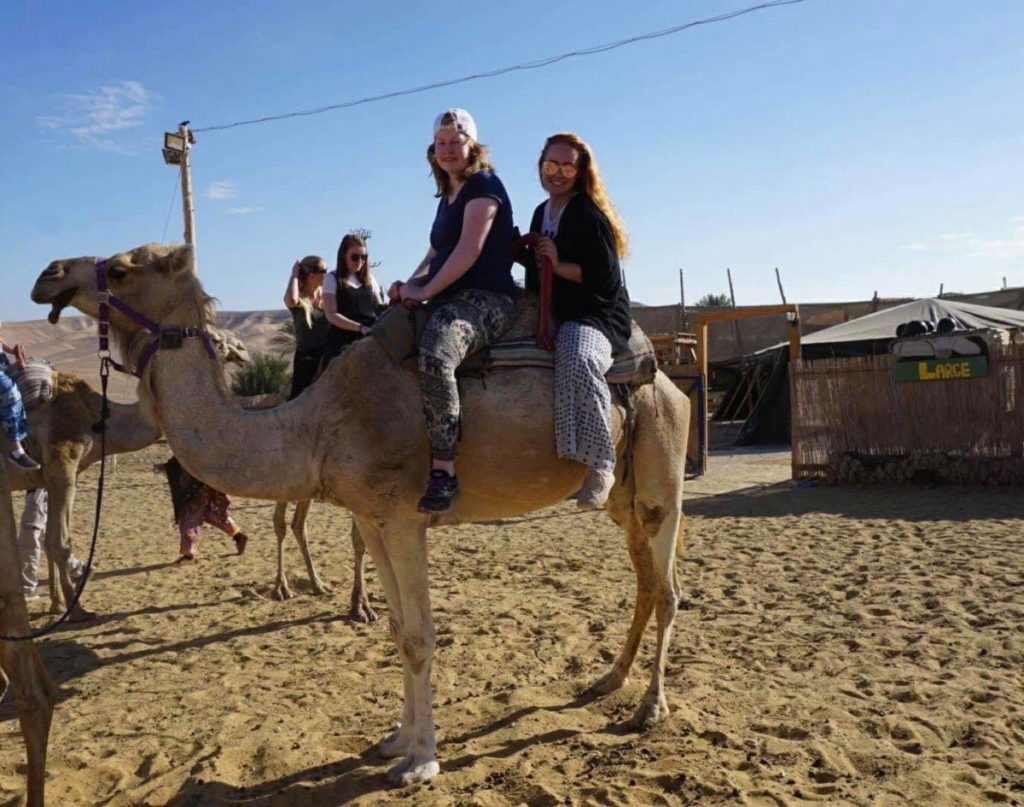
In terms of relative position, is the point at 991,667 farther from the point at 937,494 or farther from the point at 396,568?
the point at 937,494

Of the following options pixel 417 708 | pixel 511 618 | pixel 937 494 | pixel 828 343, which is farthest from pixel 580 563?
pixel 828 343

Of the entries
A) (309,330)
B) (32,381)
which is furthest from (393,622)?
(32,381)

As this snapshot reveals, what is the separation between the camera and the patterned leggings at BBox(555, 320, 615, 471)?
166 inches

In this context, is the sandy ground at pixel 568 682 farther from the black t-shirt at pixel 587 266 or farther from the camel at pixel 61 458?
the black t-shirt at pixel 587 266

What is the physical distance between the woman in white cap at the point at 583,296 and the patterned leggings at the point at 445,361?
474mm

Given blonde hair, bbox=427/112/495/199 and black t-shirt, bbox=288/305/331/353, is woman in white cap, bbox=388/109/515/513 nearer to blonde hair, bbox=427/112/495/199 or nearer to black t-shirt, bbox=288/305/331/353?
blonde hair, bbox=427/112/495/199

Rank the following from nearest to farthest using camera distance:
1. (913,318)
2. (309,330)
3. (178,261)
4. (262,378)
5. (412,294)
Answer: (178,261) → (412,294) → (309,330) → (913,318) → (262,378)

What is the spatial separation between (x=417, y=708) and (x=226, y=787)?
3.16 feet

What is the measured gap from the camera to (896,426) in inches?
575

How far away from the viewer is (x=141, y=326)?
158 inches

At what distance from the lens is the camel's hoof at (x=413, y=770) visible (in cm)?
411

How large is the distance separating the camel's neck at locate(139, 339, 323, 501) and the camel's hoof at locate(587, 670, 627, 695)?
7.43 ft

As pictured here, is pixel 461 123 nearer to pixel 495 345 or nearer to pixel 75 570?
pixel 495 345

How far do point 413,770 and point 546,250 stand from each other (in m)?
2.56
